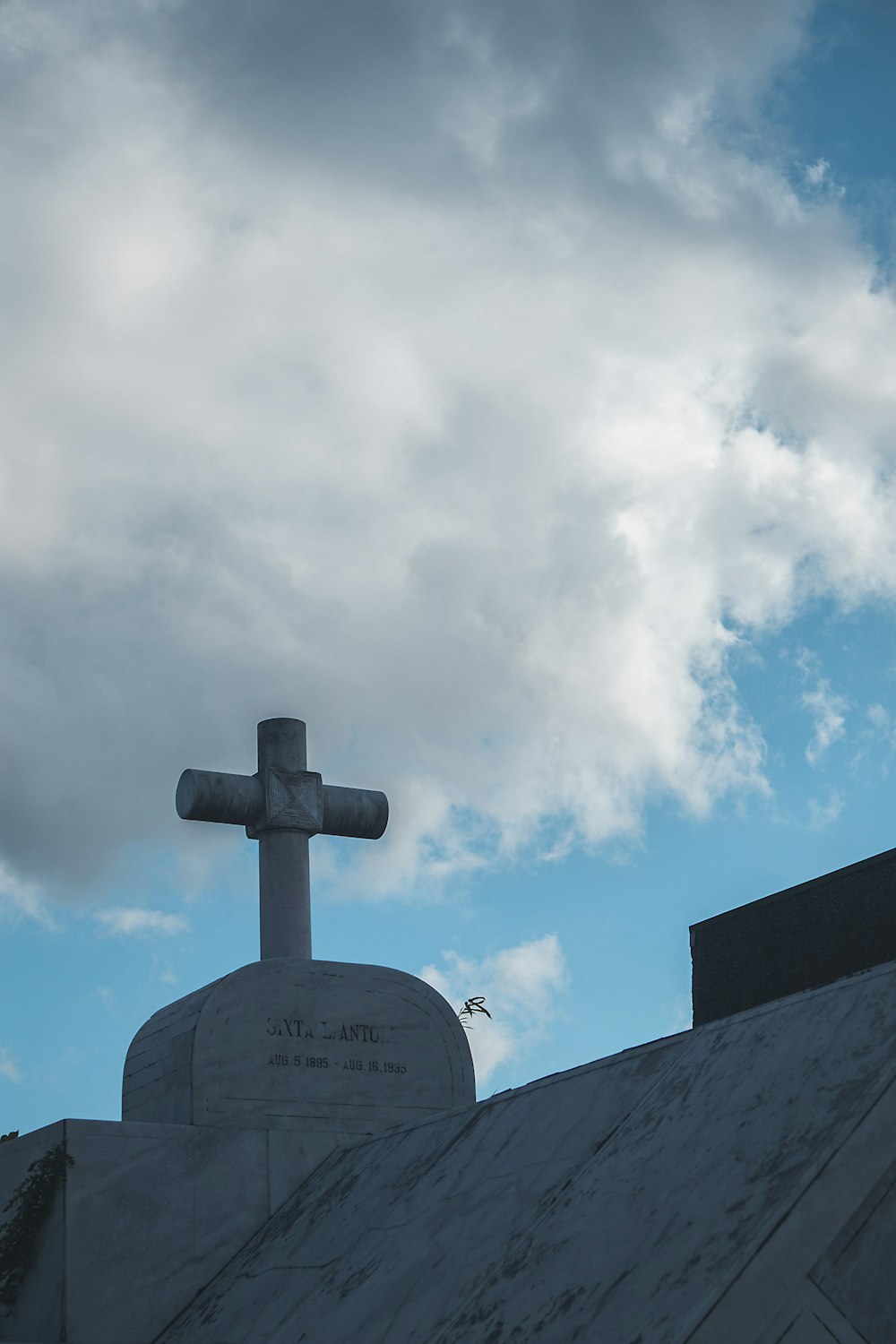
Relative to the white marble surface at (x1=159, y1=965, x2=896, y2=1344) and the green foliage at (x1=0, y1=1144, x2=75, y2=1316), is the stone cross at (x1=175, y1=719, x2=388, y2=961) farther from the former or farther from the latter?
the white marble surface at (x1=159, y1=965, x2=896, y2=1344)

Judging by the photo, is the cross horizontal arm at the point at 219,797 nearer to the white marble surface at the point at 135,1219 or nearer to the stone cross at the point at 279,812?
the stone cross at the point at 279,812

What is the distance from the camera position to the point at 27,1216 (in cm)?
862

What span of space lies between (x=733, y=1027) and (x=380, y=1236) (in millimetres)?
2064

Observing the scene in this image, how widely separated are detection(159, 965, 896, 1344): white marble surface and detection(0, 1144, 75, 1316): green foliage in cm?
131

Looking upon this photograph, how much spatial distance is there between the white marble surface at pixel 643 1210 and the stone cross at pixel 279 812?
331cm

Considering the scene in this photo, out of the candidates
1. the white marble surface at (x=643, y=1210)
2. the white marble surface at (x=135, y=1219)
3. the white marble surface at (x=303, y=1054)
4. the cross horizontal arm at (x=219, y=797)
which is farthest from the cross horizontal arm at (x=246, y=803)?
the white marble surface at (x=643, y=1210)

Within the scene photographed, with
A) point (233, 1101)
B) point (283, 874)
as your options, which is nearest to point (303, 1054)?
point (233, 1101)

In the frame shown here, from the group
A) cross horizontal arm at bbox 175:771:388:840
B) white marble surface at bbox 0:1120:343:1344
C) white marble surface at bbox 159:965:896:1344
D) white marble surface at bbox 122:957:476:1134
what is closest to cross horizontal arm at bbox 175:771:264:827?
cross horizontal arm at bbox 175:771:388:840

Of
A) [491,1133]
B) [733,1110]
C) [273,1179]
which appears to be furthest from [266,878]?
[733,1110]

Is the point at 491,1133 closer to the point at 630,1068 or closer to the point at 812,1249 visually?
the point at 630,1068

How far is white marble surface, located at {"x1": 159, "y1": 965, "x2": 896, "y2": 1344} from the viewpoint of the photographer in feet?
14.7

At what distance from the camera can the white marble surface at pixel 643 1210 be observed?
14.7 ft

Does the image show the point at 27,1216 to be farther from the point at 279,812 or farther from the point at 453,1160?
the point at 279,812

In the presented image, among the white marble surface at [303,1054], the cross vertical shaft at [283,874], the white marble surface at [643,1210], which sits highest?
the cross vertical shaft at [283,874]
